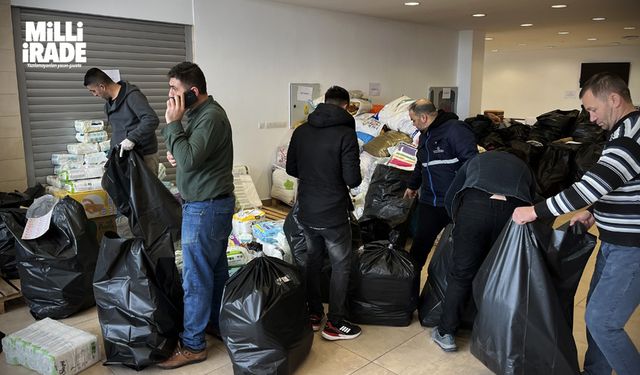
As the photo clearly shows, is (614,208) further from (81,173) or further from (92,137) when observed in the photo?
(92,137)

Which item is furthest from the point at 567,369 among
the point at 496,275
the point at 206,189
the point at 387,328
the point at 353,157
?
the point at 206,189

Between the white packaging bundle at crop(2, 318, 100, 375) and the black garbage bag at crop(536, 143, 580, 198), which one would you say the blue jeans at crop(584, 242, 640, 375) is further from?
the black garbage bag at crop(536, 143, 580, 198)

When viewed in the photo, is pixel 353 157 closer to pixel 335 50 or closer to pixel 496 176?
pixel 496 176

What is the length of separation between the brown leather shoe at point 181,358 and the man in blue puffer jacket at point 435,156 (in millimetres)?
1365

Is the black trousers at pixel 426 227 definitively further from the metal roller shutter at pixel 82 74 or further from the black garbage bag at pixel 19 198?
the metal roller shutter at pixel 82 74

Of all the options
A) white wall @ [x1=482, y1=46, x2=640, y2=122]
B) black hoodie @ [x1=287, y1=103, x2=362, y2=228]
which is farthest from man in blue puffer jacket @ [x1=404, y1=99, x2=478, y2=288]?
white wall @ [x1=482, y1=46, x2=640, y2=122]

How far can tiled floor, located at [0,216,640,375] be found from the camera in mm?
2545

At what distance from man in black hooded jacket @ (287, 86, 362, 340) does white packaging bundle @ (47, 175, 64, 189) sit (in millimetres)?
2290

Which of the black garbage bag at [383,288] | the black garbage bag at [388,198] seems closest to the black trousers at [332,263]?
the black garbage bag at [383,288]

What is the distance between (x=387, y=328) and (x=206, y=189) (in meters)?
1.43

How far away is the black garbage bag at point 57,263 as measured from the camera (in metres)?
3.04

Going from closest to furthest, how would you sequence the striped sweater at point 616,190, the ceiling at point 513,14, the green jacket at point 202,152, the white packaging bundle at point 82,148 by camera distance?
the striped sweater at point 616,190, the green jacket at point 202,152, the white packaging bundle at point 82,148, the ceiling at point 513,14

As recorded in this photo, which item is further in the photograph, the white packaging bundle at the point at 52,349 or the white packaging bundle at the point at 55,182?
the white packaging bundle at the point at 55,182

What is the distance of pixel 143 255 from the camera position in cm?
252
